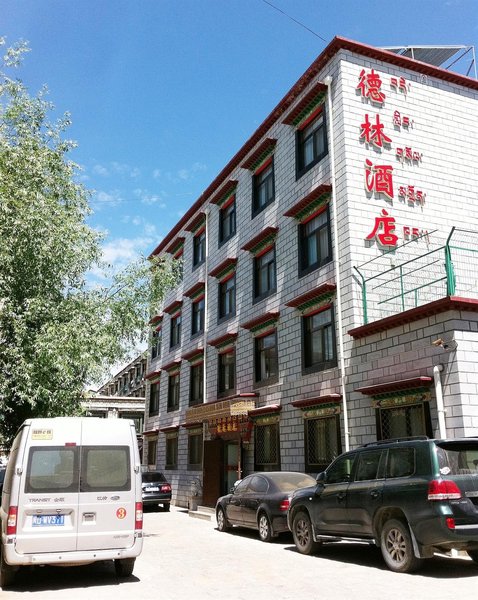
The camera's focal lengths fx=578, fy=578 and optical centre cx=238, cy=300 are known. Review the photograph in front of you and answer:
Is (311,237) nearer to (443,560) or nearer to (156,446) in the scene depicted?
(443,560)

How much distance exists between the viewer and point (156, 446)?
104 feet

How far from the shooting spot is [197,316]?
28266mm

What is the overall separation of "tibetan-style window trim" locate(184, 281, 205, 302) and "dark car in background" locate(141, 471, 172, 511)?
8479mm

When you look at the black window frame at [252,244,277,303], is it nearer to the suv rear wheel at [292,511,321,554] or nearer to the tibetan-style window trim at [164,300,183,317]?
the tibetan-style window trim at [164,300,183,317]

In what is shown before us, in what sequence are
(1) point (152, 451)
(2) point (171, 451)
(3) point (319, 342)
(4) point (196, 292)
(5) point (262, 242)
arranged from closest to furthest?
(3) point (319, 342), (5) point (262, 242), (4) point (196, 292), (2) point (171, 451), (1) point (152, 451)

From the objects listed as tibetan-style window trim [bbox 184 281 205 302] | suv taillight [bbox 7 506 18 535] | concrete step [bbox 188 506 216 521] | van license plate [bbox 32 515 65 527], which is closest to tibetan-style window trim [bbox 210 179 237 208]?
tibetan-style window trim [bbox 184 281 205 302]

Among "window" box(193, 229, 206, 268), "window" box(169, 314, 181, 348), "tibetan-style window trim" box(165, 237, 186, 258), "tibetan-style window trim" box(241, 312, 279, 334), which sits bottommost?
"tibetan-style window trim" box(241, 312, 279, 334)

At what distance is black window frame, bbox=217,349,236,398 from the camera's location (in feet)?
A: 76.0

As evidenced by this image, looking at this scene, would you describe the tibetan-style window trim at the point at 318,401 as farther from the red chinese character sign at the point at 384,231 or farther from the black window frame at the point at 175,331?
the black window frame at the point at 175,331

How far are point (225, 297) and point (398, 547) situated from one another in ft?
56.8

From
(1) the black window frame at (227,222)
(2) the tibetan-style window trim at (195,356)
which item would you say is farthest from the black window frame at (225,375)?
(1) the black window frame at (227,222)

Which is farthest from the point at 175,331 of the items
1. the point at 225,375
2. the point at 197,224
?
the point at 225,375

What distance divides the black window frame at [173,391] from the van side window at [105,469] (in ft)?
67.7

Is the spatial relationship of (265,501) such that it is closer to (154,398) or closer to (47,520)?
(47,520)
